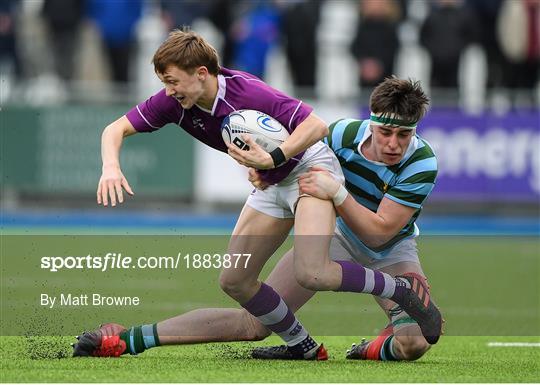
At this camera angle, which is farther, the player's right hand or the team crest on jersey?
the team crest on jersey

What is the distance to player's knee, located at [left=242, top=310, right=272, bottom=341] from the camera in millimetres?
7789

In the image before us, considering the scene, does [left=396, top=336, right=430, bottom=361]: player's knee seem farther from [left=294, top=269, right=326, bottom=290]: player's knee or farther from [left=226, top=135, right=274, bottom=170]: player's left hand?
[left=226, top=135, right=274, bottom=170]: player's left hand

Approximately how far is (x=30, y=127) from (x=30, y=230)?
1.44 metres

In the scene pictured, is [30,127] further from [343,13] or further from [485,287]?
[485,287]

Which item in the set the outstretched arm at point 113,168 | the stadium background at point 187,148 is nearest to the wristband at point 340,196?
the outstretched arm at point 113,168

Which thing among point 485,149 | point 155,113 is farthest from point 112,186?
point 485,149

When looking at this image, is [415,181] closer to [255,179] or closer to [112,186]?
[255,179]

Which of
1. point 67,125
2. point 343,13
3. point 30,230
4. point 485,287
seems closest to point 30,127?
point 67,125

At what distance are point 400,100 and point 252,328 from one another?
1.47 meters

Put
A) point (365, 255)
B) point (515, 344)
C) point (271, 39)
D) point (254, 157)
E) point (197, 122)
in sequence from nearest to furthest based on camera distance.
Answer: point (254, 157) < point (197, 122) < point (365, 255) < point (515, 344) < point (271, 39)

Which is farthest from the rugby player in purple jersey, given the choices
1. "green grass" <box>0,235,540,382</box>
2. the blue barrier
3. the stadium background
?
the blue barrier

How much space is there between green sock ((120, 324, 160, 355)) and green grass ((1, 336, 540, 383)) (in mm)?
56

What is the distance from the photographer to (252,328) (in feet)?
25.6

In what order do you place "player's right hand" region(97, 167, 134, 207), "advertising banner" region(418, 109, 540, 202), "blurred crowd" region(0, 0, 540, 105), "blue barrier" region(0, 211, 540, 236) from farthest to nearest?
"blurred crowd" region(0, 0, 540, 105)
"advertising banner" region(418, 109, 540, 202)
"blue barrier" region(0, 211, 540, 236)
"player's right hand" region(97, 167, 134, 207)
